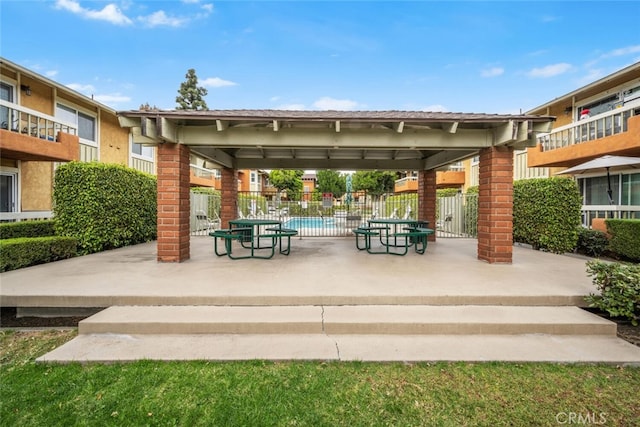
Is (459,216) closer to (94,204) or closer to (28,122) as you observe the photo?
(94,204)

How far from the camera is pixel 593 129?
393 inches

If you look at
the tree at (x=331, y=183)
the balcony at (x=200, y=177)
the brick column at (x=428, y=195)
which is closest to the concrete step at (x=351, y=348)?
the brick column at (x=428, y=195)

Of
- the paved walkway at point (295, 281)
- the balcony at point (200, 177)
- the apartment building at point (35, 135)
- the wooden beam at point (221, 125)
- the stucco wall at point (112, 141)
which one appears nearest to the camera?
the paved walkway at point (295, 281)

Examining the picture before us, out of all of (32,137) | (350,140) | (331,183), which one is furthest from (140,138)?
(331,183)

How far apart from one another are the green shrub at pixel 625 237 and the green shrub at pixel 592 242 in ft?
0.50

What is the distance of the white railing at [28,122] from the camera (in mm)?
7455

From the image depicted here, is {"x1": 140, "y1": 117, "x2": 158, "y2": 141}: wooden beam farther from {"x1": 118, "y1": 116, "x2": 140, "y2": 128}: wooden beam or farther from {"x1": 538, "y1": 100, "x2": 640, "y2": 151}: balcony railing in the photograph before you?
{"x1": 538, "y1": 100, "x2": 640, "y2": 151}: balcony railing

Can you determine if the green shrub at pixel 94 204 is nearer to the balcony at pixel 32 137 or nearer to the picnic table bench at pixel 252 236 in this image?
the balcony at pixel 32 137

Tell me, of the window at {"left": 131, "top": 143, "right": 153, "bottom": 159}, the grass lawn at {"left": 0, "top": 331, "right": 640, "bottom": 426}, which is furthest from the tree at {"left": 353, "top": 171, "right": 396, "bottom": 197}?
the grass lawn at {"left": 0, "top": 331, "right": 640, "bottom": 426}

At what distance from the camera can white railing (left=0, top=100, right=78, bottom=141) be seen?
24.5 feet

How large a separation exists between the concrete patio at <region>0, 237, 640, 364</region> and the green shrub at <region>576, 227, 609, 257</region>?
3.42 meters

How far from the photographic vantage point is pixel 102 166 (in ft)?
24.4

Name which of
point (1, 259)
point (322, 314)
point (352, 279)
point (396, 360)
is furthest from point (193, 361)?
point (1, 259)

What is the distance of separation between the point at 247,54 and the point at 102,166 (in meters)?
14.3
